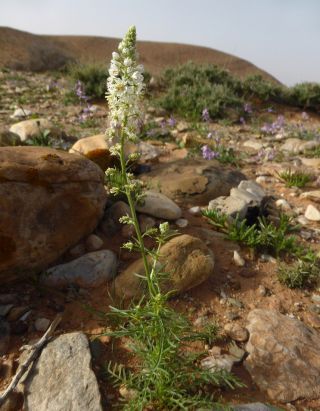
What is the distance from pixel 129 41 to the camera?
2537 mm

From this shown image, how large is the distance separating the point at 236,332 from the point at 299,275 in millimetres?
979

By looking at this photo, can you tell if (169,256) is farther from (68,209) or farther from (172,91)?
(172,91)

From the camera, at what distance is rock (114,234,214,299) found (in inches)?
141

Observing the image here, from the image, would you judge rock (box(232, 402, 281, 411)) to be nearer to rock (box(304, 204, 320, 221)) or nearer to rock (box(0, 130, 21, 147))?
rock (box(304, 204, 320, 221))

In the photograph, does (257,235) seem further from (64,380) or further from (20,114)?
(20,114)

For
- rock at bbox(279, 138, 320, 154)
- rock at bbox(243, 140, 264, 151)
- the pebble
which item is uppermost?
the pebble

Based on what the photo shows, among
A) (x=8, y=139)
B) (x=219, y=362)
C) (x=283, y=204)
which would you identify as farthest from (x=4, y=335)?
(x=283, y=204)

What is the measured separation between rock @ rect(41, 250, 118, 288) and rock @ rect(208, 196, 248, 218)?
1509 mm

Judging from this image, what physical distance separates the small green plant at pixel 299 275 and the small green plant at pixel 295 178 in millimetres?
2171

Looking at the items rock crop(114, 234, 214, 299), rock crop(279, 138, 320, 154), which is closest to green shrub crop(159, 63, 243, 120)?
rock crop(279, 138, 320, 154)

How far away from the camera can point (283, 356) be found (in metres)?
3.10

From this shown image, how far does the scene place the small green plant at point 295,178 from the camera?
6027 mm

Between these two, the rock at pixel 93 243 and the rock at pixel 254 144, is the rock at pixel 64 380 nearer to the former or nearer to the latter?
the rock at pixel 93 243

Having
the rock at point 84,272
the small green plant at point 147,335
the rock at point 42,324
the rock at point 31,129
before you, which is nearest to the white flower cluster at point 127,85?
the small green plant at point 147,335
